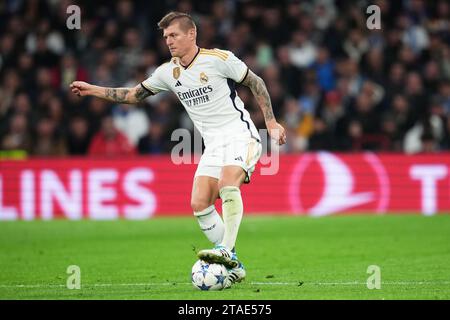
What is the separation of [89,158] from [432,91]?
693cm

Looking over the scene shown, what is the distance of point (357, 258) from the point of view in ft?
38.5

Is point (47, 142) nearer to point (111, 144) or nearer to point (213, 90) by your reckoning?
point (111, 144)

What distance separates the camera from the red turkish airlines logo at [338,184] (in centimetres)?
1814

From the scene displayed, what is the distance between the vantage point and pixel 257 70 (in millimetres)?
20391

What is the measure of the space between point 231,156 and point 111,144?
10239 millimetres

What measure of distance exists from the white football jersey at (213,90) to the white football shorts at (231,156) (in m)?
0.09

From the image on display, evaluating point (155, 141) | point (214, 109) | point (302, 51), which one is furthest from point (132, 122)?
point (214, 109)

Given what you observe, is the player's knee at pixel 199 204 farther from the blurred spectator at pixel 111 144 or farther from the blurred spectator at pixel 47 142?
the blurred spectator at pixel 47 142

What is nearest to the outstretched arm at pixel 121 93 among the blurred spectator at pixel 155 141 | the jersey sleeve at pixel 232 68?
the jersey sleeve at pixel 232 68

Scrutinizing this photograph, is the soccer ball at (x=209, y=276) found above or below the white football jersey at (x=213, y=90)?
below

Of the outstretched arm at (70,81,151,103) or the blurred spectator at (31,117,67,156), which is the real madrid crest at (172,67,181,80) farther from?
the blurred spectator at (31,117,67,156)

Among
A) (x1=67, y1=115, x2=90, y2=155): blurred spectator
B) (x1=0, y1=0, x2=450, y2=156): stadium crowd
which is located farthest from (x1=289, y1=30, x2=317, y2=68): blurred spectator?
(x1=67, y1=115, x2=90, y2=155): blurred spectator

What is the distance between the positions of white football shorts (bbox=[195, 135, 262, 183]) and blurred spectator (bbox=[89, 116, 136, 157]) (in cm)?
985

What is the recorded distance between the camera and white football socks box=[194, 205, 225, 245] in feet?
31.6
